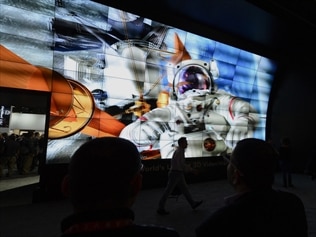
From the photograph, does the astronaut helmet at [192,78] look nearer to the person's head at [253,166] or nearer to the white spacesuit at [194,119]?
the white spacesuit at [194,119]

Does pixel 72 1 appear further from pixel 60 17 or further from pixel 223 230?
pixel 223 230

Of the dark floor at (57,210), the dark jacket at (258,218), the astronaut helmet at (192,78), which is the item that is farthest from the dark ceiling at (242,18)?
the dark jacket at (258,218)

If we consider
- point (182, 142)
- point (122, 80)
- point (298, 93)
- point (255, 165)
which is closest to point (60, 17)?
point (122, 80)

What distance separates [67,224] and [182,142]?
6.00 metres

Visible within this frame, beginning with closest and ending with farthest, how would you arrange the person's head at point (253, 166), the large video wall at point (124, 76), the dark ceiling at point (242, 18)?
1. the person's head at point (253, 166)
2. the large video wall at point (124, 76)
3. the dark ceiling at point (242, 18)

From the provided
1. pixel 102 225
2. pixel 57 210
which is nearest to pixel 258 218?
pixel 102 225

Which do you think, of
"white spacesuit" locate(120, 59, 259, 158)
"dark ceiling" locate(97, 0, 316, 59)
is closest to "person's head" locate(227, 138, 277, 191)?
"white spacesuit" locate(120, 59, 259, 158)

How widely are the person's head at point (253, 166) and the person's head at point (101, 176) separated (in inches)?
27.4

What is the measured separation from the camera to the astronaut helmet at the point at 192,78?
11266 millimetres

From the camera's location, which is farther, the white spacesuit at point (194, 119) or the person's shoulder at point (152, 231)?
the white spacesuit at point (194, 119)

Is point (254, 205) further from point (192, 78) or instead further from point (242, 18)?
point (192, 78)

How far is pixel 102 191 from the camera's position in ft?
3.26

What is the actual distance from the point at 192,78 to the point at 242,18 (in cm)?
276

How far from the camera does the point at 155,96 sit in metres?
10.5
